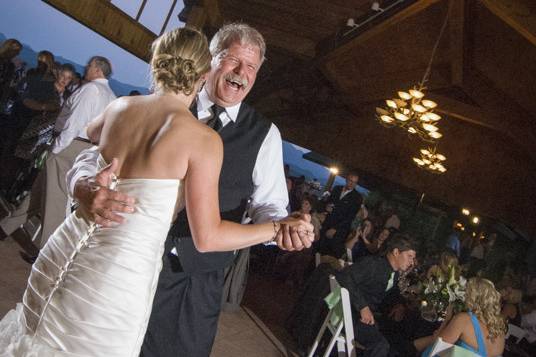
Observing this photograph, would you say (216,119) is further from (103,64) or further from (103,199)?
(103,64)

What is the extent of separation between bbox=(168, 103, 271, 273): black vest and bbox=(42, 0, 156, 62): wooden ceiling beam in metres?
4.32

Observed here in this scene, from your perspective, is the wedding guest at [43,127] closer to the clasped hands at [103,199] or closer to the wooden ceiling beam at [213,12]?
the wooden ceiling beam at [213,12]

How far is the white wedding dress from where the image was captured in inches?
45.9

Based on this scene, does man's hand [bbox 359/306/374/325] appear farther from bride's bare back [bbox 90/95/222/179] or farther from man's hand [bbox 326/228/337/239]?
bride's bare back [bbox 90/95/222/179]

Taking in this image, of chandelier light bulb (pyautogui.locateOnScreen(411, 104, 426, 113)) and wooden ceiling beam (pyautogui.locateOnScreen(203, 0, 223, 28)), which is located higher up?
wooden ceiling beam (pyautogui.locateOnScreen(203, 0, 223, 28))

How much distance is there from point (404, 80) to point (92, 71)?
654 cm

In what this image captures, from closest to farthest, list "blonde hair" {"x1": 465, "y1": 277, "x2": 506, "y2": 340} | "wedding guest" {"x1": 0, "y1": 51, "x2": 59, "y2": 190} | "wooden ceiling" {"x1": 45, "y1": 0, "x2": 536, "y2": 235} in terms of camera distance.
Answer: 1. "blonde hair" {"x1": 465, "y1": 277, "x2": 506, "y2": 340}
2. "wedding guest" {"x1": 0, "y1": 51, "x2": 59, "y2": 190}
3. "wooden ceiling" {"x1": 45, "y1": 0, "x2": 536, "y2": 235}

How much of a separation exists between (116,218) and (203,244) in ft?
0.77

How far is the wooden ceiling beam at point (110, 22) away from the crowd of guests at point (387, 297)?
334 centimetres

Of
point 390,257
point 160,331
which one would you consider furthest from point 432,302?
point 160,331

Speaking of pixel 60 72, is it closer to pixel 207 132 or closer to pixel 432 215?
pixel 207 132

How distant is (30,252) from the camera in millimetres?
4004

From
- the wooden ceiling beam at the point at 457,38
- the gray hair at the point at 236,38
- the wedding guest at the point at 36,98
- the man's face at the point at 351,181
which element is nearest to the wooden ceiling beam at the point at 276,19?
the wooden ceiling beam at the point at 457,38

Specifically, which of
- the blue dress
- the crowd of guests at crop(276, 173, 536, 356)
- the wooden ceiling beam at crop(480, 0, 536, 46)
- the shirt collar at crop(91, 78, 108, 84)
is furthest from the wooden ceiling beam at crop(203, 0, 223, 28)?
the blue dress
